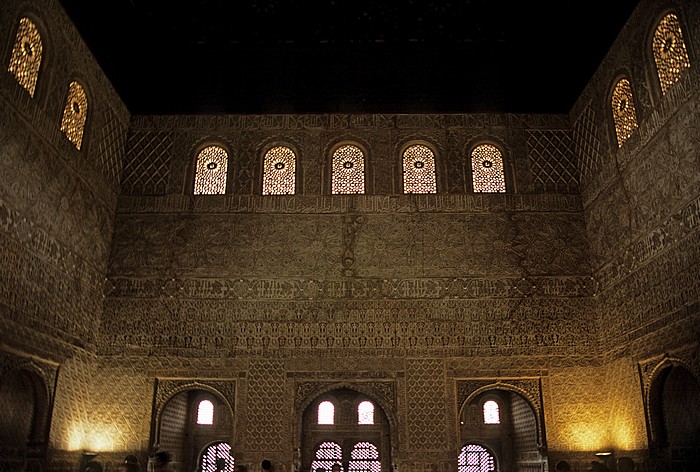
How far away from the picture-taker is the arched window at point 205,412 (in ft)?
38.1

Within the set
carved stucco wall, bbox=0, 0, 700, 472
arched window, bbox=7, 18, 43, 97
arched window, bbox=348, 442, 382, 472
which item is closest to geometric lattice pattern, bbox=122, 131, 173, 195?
carved stucco wall, bbox=0, 0, 700, 472

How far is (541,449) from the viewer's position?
28.9 feet

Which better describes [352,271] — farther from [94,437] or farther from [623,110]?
[623,110]

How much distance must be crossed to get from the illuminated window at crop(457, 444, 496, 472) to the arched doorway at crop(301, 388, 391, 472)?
1647 millimetres

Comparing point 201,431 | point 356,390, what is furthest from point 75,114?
point 201,431

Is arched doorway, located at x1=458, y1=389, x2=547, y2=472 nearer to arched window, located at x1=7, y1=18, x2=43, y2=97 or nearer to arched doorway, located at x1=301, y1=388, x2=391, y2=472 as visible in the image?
arched doorway, located at x1=301, y1=388, x2=391, y2=472

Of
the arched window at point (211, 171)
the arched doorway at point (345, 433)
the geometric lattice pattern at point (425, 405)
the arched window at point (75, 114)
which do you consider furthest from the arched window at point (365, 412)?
the arched window at point (75, 114)

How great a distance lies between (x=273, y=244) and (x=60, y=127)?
3400 millimetres

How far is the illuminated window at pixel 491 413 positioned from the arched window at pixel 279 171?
5.53 meters

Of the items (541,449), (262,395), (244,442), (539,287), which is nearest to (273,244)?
(262,395)

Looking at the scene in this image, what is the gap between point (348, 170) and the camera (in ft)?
33.7

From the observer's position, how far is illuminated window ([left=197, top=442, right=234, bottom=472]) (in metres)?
11.6

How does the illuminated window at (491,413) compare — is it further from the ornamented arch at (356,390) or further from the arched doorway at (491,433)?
the ornamented arch at (356,390)

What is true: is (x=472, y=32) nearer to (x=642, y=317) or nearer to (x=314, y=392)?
(x=642, y=317)
